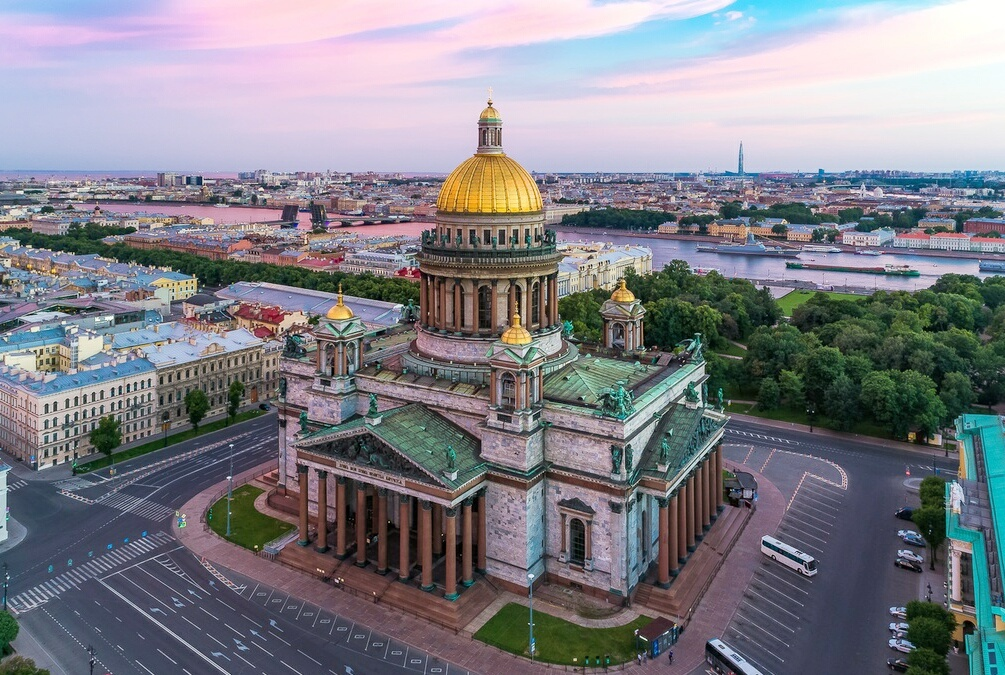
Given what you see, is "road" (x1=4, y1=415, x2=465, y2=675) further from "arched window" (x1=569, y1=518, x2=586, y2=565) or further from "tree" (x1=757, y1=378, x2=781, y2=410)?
"tree" (x1=757, y1=378, x2=781, y2=410)

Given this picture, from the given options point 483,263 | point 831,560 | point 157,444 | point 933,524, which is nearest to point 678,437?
point 831,560

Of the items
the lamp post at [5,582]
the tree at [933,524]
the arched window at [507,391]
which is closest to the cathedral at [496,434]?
the arched window at [507,391]

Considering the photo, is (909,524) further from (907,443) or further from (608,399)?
(608,399)

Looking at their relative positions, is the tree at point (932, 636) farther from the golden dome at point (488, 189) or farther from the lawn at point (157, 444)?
the lawn at point (157, 444)

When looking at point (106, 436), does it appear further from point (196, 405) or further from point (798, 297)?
point (798, 297)

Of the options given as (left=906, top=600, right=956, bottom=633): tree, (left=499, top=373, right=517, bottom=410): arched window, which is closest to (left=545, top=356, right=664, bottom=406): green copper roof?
(left=499, top=373, right=517, bottom=410): arched window

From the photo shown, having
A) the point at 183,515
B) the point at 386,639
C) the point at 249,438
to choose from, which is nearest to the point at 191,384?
the point at 249,438
